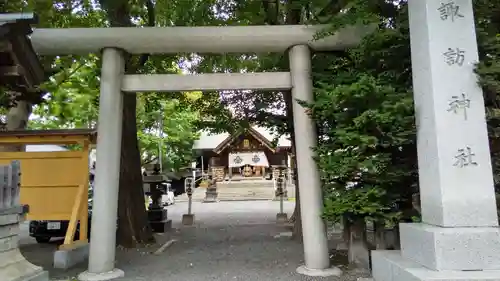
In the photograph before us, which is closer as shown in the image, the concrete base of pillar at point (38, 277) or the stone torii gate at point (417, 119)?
the stone torii gate at point (417, 119)

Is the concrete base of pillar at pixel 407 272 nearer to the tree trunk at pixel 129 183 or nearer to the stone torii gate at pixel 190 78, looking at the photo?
the stone torii gate at pixel 190 78

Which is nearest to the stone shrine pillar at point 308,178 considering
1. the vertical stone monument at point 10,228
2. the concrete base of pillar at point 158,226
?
the vertical stone monument at point 10,228

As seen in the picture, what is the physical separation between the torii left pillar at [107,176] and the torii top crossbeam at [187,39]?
0.95 ft

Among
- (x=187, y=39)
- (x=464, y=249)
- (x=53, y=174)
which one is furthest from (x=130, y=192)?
(x=464, y=249)

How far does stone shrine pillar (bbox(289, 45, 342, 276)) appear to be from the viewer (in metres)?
5.91

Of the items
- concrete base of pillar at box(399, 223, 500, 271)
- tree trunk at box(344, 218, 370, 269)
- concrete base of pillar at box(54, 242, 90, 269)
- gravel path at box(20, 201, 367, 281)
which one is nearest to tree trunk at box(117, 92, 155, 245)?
gravel path at box(20, 201, 367, 281)

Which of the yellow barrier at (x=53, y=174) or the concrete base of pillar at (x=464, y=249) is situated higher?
the yellow barrier at (x=53, y=174)

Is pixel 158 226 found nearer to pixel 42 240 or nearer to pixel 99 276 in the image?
pixel 42 240

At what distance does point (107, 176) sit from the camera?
238 inches

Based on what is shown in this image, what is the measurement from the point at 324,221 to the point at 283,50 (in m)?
2.94

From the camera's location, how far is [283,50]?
21.7 feet

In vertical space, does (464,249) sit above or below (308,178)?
below

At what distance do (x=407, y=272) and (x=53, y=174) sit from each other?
21.2 feet

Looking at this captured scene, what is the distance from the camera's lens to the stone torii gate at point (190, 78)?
5.99 meters
